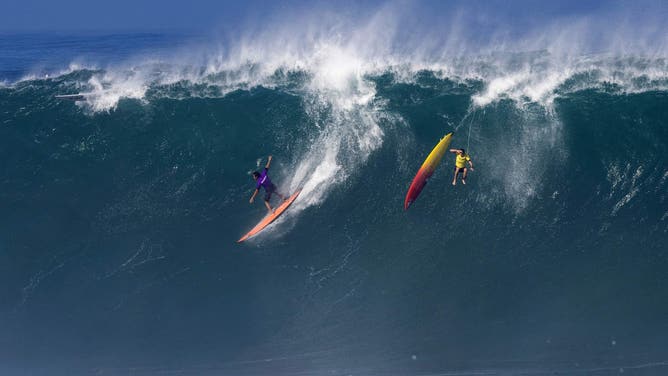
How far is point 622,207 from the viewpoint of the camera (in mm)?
14312

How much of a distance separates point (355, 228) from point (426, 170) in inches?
94.8

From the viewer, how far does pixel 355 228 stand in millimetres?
14586

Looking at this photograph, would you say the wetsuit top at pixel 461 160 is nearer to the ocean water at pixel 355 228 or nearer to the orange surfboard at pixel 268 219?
the ocean water at pixel 355 228

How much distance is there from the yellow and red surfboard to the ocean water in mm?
256

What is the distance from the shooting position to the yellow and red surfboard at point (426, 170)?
47.7 ft

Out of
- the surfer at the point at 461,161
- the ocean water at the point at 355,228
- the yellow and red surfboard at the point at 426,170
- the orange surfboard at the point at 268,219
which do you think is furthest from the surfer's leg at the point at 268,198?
the surfer at the point at 461,161

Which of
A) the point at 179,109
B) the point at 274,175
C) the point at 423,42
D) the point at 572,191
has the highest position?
the point at 423,42

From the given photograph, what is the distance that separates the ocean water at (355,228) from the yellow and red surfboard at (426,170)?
0.84ft

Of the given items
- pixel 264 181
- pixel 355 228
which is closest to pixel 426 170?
pixel 355 228

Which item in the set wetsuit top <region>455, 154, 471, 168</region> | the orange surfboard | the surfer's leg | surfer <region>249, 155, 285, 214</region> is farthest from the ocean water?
wetsuit top <region>455, 154, 471, 168</region>

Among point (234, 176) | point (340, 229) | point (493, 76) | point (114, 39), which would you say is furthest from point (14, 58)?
point (493, 76)

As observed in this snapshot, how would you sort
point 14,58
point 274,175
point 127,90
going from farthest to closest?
1. point 14,58
2. point 127,90
3. point 274,175

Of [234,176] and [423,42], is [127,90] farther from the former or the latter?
[423,42]

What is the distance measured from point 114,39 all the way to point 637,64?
19.2m
